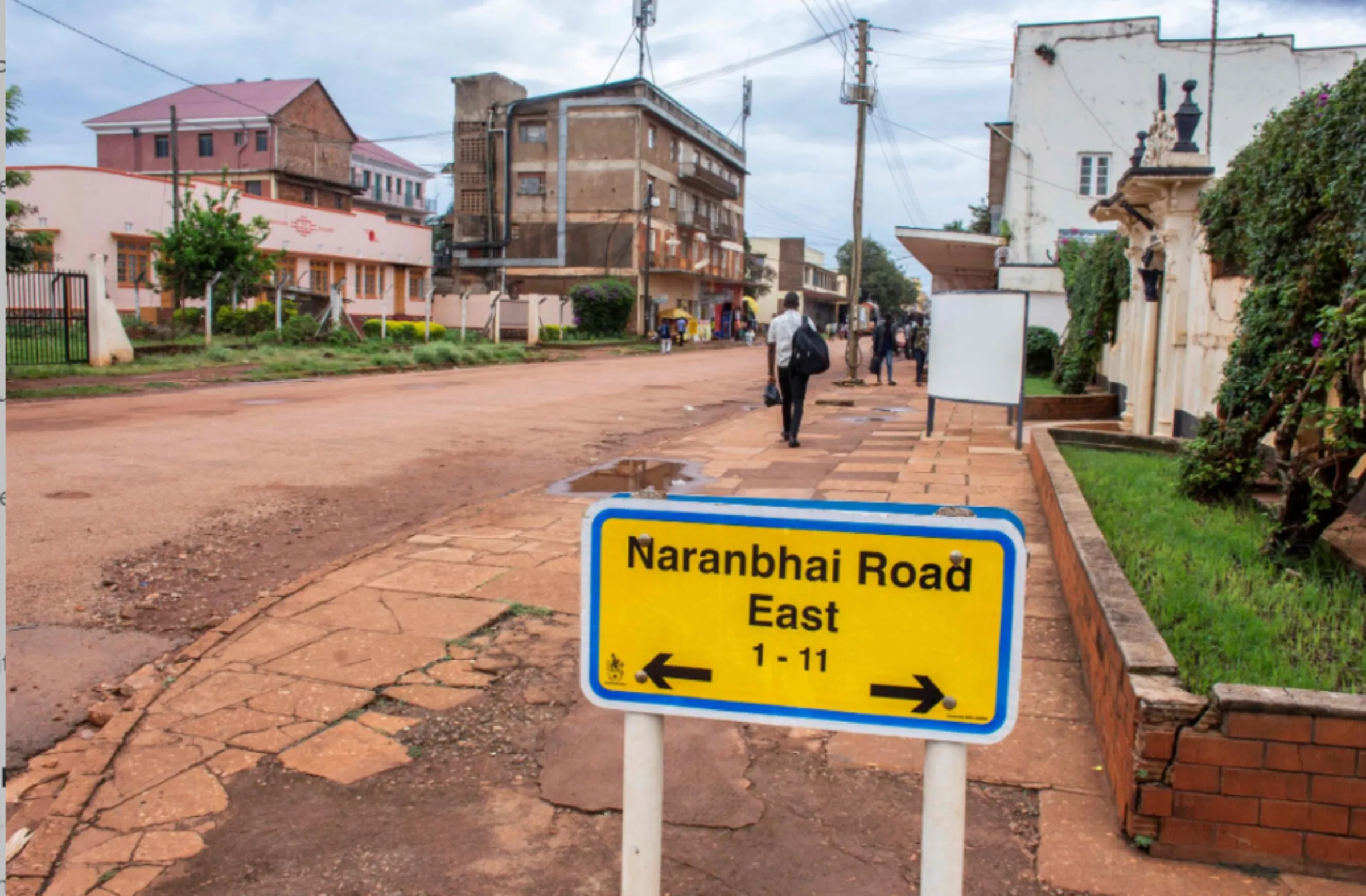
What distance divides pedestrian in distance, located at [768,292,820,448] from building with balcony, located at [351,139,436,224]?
59.5 metres

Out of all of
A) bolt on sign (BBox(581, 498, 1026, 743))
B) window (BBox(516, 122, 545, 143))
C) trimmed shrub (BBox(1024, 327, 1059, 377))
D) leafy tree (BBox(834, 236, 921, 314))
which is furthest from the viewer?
leafy tree (BBox(834, 236, 921, 314))

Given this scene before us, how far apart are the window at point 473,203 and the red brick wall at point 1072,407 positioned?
145 ft

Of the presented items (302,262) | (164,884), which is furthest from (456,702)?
(302,262)

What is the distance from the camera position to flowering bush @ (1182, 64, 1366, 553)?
4.46m

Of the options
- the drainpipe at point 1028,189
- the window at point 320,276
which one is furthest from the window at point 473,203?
the drainpipe at point 1028,189

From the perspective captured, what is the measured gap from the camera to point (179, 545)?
635 centimetres

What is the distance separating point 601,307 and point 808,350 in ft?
123

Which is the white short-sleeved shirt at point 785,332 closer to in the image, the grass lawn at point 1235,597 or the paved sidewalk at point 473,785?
the grass lawn at point 1235,597

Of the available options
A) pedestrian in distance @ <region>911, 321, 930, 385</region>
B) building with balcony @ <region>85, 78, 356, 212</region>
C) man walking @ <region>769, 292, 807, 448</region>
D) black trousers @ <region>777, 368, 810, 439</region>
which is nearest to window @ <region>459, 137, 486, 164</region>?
building with balcony @ <region>85, 78, 356, 212</region>

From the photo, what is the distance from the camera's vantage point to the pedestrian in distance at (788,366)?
33.4 feet

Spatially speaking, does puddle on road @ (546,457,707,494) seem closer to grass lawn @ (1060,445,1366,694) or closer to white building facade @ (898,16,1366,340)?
grass lawn @ (1060,445,1366,694)

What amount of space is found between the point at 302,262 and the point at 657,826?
4263cm

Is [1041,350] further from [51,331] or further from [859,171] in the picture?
[51,331]

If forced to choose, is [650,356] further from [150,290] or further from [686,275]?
[686,275]
